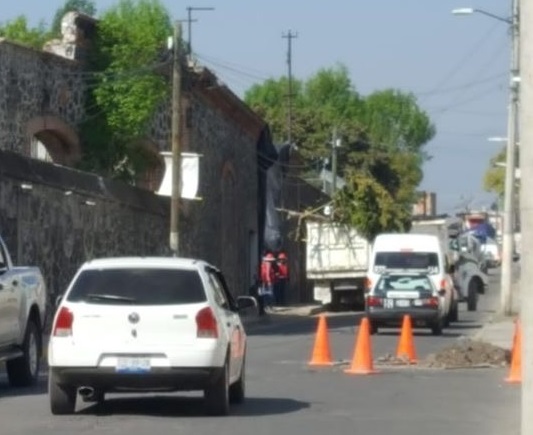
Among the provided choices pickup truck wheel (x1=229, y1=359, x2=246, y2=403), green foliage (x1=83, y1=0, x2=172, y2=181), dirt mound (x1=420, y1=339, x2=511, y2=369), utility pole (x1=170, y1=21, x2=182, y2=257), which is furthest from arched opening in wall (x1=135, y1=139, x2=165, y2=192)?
pickup truck wheel (x1=229, y1=359, x2=246, y2=403)

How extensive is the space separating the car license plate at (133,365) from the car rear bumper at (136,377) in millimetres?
39

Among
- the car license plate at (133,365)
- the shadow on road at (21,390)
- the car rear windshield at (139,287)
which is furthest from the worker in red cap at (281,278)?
the car license plate at (133,365)

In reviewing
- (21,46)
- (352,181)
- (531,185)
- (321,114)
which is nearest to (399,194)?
(321,114)

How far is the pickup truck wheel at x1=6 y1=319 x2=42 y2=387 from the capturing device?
70.9ft

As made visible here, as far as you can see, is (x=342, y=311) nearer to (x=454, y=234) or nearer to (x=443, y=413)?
(x=454, y=234)

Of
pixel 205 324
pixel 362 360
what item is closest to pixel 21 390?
pixel 205 324

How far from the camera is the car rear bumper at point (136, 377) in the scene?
660 inches

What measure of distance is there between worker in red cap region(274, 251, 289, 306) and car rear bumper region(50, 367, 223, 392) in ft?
120

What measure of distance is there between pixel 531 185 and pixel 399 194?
9544 centimetres

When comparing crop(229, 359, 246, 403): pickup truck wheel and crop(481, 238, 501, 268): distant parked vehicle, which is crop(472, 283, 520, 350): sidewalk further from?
crop(481, 238, 501, 268): distant parked vehicle

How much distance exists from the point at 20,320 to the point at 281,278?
33773 mm

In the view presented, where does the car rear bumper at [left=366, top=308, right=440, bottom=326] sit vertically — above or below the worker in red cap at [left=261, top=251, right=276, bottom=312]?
below

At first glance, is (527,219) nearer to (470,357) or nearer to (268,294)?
(470,357)

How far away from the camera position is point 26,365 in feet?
71.1
